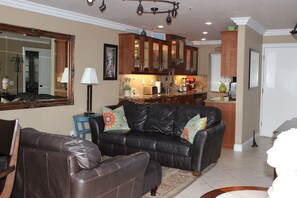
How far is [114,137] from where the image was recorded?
5055 millimetres

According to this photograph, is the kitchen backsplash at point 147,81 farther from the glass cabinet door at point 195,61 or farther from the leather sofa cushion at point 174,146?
the leather sofa cushion at point 174,146

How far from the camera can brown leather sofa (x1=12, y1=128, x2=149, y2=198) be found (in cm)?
235

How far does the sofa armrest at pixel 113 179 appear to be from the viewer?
2316 mm

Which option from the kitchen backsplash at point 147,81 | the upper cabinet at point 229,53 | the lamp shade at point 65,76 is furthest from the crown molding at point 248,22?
the lamp shade at point 65,76

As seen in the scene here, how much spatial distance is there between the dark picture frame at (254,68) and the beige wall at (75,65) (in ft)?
9.05

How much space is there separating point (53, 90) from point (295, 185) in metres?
4.49

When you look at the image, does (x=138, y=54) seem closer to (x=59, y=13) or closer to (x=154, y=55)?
(x=154, y=55)

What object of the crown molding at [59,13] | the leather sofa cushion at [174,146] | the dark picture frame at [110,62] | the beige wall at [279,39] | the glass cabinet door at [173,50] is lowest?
the leather sofa cushion at [174,146]

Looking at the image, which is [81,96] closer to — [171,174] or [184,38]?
[171,174]

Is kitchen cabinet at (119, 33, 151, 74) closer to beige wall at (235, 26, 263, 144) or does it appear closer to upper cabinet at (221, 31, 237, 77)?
upper cabinet at (221, 31, 237, 77)

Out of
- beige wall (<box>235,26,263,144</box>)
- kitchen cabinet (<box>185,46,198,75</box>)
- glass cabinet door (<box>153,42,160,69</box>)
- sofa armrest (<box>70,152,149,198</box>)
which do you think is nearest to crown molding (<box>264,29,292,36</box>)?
beige wall (<box>235,26,263,144</box>)

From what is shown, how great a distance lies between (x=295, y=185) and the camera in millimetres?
1813

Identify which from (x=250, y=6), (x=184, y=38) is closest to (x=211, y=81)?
(x=184, y=38)

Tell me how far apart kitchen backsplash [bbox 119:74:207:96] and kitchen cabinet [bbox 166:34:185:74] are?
1.43ft
